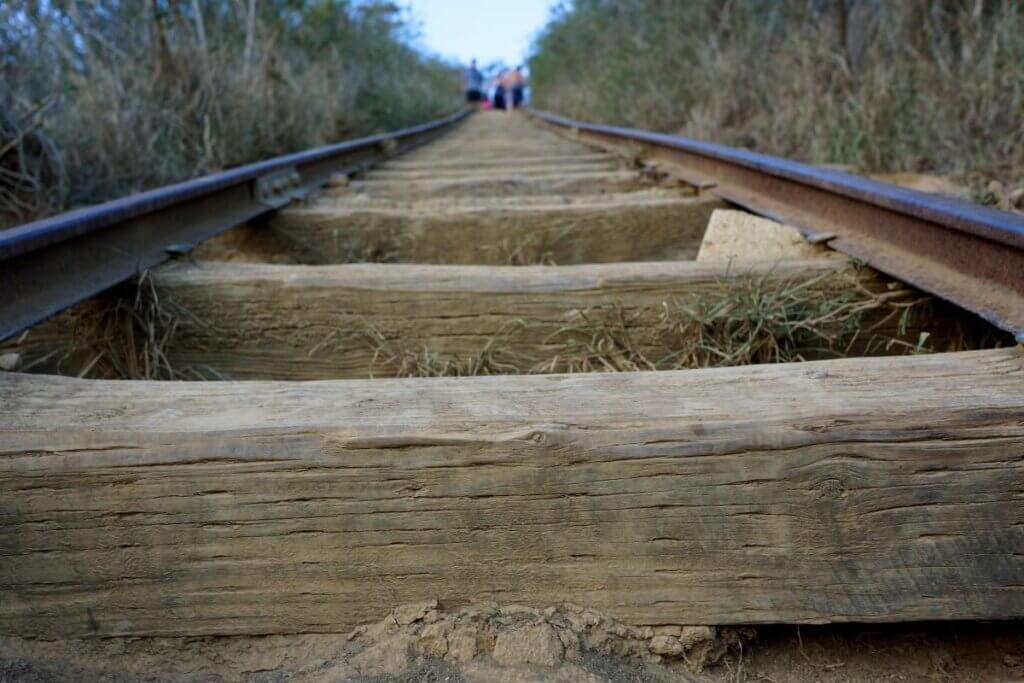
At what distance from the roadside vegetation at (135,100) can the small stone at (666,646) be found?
277cm

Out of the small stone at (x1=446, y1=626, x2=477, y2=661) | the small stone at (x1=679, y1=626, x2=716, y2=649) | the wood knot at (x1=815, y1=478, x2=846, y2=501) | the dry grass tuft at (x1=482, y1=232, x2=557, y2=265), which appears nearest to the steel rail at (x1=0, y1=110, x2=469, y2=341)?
the dry grass tuft at (x1=482, y1=232, x2=557, y2=265)

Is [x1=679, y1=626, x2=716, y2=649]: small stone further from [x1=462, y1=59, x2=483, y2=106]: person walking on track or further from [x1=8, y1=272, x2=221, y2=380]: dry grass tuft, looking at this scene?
[x1=462, y1=59, x2=483, y2=106]: person walking on track

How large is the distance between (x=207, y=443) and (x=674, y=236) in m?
2.05

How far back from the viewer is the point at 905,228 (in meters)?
1.86

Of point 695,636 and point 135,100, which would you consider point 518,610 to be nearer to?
point 695,636

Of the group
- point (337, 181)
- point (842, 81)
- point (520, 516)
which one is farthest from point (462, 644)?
point (842, 81)

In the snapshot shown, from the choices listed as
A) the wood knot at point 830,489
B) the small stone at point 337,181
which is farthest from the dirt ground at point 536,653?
the small stone at point 337,181

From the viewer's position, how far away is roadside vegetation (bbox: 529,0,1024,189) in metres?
3.74

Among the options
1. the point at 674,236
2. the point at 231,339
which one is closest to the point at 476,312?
the point at 231,339

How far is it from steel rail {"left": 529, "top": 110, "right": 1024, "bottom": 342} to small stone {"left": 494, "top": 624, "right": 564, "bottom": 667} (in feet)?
2.69

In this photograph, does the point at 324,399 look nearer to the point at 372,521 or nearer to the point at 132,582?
the point at 372,521

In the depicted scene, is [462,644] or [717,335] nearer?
[462,644]

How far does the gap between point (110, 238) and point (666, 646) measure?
61.1 inches

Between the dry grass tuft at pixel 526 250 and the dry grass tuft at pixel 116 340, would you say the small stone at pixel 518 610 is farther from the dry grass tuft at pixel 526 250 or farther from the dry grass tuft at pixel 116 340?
the dry grass tuft at pixel 526 250
